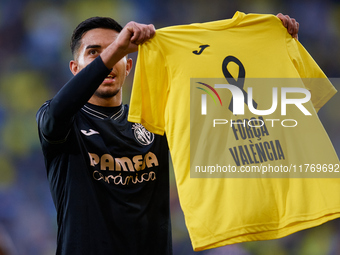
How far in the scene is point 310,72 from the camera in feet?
4.94

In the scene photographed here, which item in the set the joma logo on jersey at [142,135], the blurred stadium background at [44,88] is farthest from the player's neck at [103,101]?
the blurred stadium background at [44,88]

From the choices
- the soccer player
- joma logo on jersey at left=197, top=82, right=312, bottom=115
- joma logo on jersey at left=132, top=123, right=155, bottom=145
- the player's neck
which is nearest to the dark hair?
the soccer player

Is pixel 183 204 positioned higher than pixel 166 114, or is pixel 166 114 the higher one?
pixel 166 114

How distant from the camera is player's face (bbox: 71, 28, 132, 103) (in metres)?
1.52

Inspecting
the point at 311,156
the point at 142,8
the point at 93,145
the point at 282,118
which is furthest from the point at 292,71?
the point at 142,8

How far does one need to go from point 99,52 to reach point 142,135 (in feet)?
1.14

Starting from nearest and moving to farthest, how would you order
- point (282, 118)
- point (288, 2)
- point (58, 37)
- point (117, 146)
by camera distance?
point (282, 118), point (117, 146), point (58, 37), point (288, 2)

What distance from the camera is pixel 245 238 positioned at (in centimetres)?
122

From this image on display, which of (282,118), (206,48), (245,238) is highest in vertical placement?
(206,48)

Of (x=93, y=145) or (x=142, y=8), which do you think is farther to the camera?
(x=142, y=8)

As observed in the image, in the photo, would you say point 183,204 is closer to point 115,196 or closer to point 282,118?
point 115,196

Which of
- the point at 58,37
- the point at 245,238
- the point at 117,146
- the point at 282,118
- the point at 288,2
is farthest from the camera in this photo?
the point at 288,2

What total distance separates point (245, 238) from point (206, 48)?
0.62 metres

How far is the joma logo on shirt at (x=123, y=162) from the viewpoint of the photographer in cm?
142
